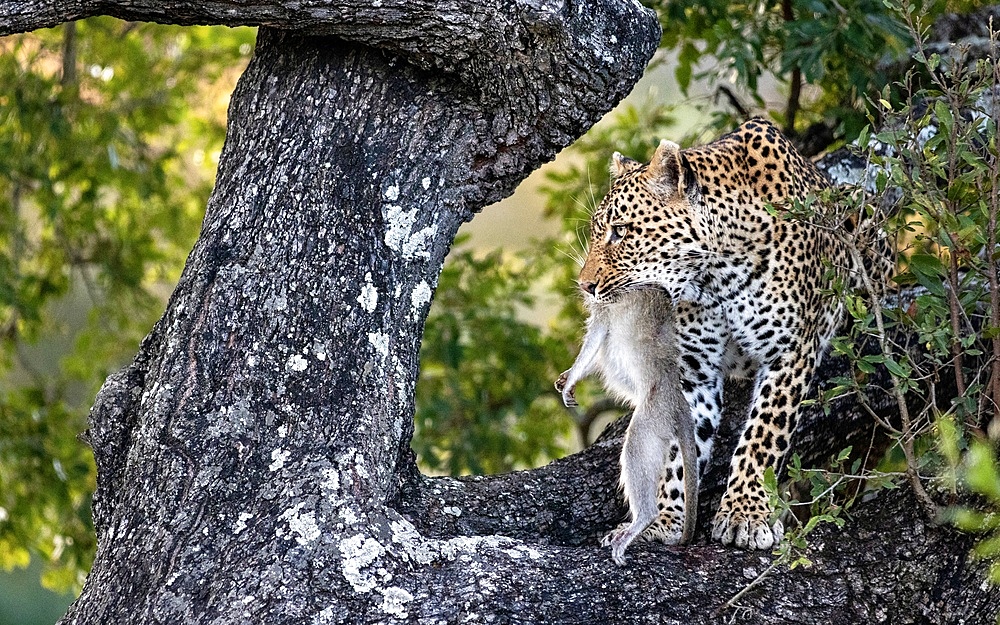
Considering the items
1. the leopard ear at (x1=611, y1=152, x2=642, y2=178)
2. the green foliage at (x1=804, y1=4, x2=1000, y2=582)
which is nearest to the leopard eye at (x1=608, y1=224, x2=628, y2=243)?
the leopard ear at (x1=611, y1=152, x2=642, y2=178)

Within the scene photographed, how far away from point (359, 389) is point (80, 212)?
16.2 ft

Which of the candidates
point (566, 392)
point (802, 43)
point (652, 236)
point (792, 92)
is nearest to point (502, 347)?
point (792, 92)

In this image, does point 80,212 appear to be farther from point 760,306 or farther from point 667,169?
point 760,306

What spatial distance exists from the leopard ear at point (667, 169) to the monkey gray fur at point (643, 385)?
437mm

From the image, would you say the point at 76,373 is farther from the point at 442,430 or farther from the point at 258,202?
the point at 258,202

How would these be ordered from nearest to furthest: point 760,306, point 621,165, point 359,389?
point 359,389 < point 760,306 < point 621,165

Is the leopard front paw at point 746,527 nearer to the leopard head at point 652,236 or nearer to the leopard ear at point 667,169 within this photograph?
the leopard head at point 652,236

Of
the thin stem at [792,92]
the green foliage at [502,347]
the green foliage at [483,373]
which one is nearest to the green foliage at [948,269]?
the thin stem at [792,92]

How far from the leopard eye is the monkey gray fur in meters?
0.23

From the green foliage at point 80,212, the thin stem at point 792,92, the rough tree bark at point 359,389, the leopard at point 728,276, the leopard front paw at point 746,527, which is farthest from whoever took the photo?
the green foliage at point 80,212

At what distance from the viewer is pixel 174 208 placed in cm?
855

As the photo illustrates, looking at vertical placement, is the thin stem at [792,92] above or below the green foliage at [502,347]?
above

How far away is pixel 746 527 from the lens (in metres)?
4.26

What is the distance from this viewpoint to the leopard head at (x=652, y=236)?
15.4 feet
